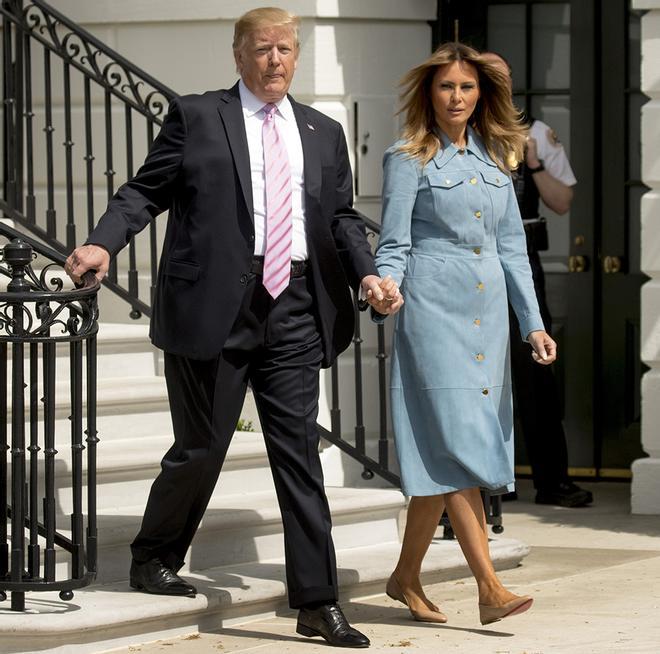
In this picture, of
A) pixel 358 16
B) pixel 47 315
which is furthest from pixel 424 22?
pixel 47 315

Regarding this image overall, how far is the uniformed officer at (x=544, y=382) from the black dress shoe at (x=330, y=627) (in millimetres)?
3160

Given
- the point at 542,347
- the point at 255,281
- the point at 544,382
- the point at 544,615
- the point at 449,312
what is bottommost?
the point at 544,615

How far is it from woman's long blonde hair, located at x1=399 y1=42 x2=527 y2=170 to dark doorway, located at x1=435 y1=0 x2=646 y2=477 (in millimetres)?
3248

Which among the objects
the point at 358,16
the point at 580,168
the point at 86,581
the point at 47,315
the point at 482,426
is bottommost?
the point at 86,581

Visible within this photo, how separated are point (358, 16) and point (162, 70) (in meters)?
1.00

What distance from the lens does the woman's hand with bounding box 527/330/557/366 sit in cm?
583

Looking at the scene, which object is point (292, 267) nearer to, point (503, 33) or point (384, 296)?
point (384, 296)

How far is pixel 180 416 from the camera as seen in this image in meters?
5.69

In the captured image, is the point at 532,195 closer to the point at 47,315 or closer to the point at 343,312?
the point at 343,312

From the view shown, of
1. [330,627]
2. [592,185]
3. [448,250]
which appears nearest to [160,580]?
[330,627]

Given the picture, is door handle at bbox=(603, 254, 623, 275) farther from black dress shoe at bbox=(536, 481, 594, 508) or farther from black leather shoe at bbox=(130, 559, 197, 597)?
black leather shoe at bbox=(130, 559, 197, 597)

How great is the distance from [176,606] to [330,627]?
512 mm

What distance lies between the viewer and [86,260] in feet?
17.6

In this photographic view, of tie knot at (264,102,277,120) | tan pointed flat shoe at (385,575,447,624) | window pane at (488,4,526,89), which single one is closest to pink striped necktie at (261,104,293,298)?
tie knot at (264,102,277,120)
